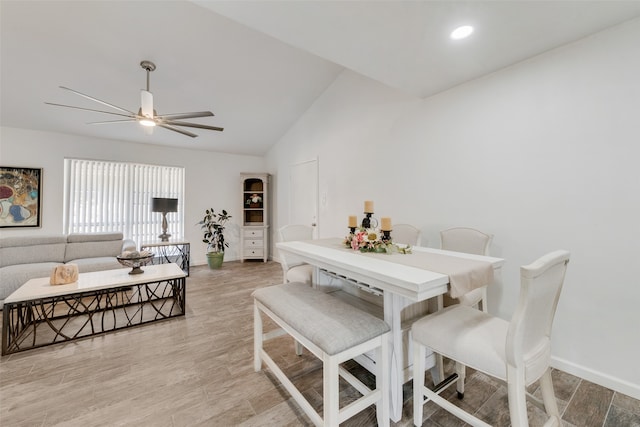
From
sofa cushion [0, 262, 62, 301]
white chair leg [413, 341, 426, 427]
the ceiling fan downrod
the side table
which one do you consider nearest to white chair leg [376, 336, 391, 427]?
white chair leg [413, 341, 426, 427]

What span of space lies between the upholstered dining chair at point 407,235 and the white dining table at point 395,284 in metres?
0.62

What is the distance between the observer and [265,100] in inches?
161

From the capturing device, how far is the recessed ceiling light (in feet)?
5.77

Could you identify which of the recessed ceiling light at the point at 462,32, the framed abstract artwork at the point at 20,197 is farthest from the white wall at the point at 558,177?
the framed abstract artwork at the point at 20,197

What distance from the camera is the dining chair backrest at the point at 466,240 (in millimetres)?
2127

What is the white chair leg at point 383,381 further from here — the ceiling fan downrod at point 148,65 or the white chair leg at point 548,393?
the ceiling fan downrod at point 148,65

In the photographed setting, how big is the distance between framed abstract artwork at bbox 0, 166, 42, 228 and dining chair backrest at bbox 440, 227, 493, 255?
5670 mm

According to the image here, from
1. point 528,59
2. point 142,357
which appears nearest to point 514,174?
point 528,59

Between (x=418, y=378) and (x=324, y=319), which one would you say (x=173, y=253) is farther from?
(x=418, y=378)

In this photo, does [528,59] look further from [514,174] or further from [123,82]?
[123,82]

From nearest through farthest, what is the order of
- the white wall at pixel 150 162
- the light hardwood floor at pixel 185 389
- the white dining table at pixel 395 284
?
1. the white dining table at pixel 395 284
2. the light hardwood floor at pixel 185 389
3. the white wall at pixel 150 162

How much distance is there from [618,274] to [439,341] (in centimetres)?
154

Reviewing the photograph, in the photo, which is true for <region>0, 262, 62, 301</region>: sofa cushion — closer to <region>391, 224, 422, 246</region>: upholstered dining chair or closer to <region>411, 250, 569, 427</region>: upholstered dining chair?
<region>391, 224, 422, 246</region>: upholstered dining chair

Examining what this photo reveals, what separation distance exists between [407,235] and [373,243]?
3.17 ft
